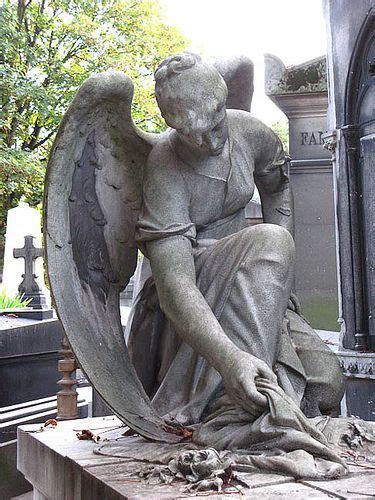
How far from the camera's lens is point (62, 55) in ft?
63.6

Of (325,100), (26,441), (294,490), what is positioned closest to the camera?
(294,490)

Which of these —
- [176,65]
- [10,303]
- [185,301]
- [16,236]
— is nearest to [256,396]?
[185,301]

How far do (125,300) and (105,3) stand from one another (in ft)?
24.1

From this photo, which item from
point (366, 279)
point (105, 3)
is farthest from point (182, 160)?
point (105, 3)

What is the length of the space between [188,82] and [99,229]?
0.81 meters

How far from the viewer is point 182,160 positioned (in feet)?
11.7

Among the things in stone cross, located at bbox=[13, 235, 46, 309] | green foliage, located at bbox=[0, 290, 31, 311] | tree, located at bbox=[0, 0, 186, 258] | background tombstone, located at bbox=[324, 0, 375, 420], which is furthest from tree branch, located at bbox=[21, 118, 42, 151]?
background tombstone, located at bbox=[324, 0, 375, 420]

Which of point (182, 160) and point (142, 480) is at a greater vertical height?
point (182, 160)

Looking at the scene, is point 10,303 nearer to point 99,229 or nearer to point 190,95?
point 99,229

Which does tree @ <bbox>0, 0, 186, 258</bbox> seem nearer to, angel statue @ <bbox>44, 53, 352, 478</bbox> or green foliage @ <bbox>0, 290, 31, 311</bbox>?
green foliage @ <bbox>0, 290, 31, 311</bbox>

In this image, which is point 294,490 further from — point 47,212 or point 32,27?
point 32,27

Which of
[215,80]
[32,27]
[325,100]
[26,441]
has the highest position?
[32,27]

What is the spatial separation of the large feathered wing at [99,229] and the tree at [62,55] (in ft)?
44.0

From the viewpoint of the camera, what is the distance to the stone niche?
8133 mm
